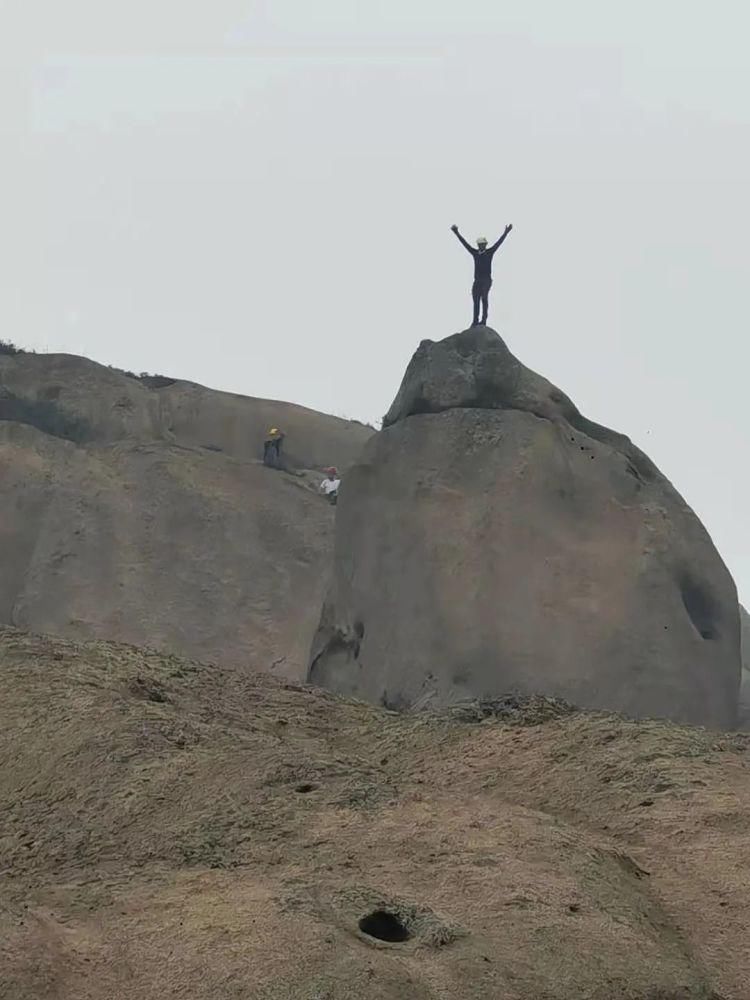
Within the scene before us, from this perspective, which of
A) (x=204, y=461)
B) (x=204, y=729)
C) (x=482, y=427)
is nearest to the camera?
(x=204, y=729)

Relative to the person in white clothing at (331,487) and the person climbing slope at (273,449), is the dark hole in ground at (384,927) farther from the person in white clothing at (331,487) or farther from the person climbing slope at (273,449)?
the person climbing slope at (273,449)

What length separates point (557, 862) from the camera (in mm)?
6586

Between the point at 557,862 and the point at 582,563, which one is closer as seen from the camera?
the point at 557,862

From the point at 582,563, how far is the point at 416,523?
1566 mm

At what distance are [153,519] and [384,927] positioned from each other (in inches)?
657

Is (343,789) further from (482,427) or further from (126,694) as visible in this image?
(482,427)

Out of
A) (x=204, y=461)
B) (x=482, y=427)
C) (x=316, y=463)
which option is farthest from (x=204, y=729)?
(x=316, y=463)

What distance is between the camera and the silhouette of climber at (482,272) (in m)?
15.5

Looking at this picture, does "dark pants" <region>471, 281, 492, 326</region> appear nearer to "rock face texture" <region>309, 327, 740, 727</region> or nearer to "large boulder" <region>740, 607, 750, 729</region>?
"rock face texture" <region>309, 327, 740, 727</region>

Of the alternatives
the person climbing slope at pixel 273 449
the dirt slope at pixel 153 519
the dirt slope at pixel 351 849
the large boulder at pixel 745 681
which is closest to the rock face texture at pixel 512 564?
the large boulder at pixel 745 681

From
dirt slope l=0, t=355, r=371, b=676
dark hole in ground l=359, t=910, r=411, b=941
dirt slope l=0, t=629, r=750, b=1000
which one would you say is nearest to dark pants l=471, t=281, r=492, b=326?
dirt slope l=0, t=355, r=371, b=676

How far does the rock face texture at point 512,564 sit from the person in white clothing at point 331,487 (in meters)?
8.92

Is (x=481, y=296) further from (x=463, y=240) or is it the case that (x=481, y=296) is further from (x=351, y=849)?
(x=351, y=849)

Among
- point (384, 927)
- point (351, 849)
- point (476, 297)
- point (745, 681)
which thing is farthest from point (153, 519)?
point (384, 927)
